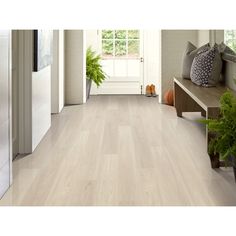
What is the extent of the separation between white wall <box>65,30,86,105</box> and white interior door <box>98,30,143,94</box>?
3.58 ft

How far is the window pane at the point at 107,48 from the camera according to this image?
7.42 m

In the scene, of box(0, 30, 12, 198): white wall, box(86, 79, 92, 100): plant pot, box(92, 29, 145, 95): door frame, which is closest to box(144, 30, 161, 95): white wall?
box(92, 29, 145, 95): door frame

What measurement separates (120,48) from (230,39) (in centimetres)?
302

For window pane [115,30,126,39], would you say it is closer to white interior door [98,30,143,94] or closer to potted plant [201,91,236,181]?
white interior door [98,30,143,94]

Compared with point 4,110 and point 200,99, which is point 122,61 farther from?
point 4,110

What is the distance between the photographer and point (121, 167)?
3.07m

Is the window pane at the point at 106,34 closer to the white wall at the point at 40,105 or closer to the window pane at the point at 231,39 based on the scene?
the window pane at the point at 231,39

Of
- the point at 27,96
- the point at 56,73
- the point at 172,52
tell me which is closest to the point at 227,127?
the point at 27,96

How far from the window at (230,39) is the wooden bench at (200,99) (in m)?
0.39

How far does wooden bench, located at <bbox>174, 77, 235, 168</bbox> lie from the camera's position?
304 cm

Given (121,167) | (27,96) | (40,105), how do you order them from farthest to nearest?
(40,105), (27,96), (121,167)
